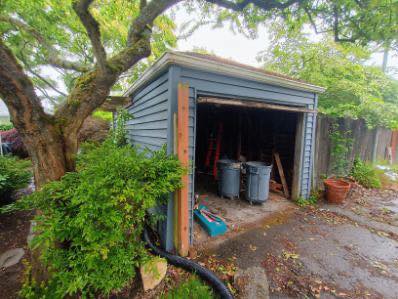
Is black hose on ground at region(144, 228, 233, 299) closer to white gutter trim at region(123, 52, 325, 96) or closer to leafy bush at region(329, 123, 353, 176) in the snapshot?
white gutter trim at region(123, 52, 325, 96)

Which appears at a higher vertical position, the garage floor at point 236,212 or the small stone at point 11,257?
the garage floor at point 236,212

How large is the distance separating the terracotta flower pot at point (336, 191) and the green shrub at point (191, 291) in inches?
156

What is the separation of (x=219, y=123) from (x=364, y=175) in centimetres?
485

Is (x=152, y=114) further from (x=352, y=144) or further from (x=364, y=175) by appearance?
(x=364, y=175)

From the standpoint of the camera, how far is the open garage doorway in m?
3.92

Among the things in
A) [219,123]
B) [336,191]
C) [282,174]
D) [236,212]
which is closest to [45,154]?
[236,212]

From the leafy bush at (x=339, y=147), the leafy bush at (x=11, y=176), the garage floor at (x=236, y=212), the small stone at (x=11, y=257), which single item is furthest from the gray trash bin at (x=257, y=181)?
the leafy bush at (x=11, y=176)

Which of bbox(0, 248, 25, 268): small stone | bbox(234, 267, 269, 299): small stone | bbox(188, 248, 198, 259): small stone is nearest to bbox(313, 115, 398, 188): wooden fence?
bbox(234, 267, 269, 299): small stone

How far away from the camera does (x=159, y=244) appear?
9.70 feet

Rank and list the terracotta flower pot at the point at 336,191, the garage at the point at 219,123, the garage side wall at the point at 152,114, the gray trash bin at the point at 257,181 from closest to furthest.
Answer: the garage at the point at 219,123
the garage side wall at the point at 152,114
the gray trash bin at the point at 257,181
the terracotta flower pot at the point at 336,191

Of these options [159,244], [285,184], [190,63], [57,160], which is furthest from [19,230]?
[285,184]

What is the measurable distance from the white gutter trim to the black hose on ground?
2528 millimetres

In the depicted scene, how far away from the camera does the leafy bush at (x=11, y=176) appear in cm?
372

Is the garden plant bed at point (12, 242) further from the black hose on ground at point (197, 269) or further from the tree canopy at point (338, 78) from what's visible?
the tree canopy at point (338, 78)
